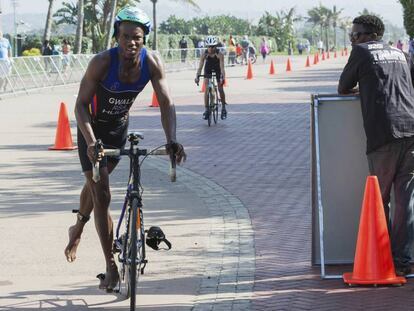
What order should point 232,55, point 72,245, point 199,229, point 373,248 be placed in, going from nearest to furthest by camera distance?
point 373,248
point 72,245
point 199,229
point 232,55

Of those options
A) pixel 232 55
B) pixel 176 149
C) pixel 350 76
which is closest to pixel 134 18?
pixel 176 149

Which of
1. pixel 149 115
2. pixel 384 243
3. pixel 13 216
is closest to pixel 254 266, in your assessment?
pixel 384 243

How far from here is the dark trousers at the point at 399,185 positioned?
294 inches

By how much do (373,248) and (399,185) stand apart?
52 centimetres

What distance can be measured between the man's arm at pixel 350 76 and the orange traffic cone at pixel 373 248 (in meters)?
0.73

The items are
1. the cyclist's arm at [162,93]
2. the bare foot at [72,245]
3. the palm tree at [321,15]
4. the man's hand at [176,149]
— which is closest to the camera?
the man's hand at [176,149]

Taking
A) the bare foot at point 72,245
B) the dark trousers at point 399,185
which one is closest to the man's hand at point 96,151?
the bare foot at point 72,245

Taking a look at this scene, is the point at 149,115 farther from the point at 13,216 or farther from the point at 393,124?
the point at 393,124

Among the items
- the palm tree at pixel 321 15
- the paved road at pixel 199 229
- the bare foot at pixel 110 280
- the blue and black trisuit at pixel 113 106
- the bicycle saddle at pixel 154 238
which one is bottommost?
the palm tree at pixel 321 15

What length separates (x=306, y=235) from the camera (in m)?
9.38

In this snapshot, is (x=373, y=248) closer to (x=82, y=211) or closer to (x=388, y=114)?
(x=388, y=114)

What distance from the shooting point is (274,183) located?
12578mm

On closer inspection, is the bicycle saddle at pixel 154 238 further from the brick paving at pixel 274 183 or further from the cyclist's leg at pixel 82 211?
the brick paving at pixel 274 183

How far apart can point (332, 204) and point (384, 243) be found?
2.13 ft
